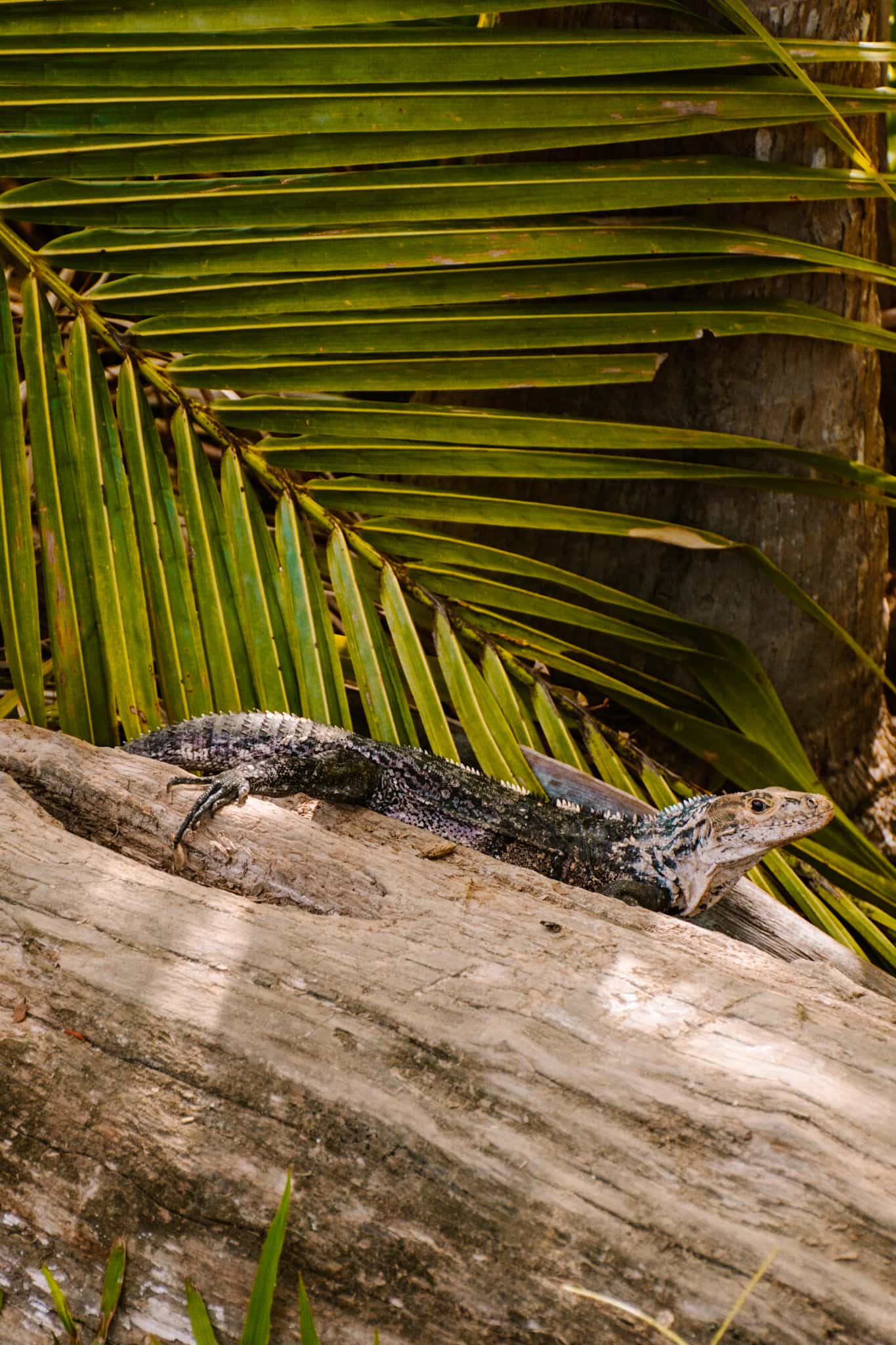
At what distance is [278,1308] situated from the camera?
1.61m

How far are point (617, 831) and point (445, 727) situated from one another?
59 cm

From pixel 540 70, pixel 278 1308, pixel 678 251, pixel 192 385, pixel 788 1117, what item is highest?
pixel 540 70

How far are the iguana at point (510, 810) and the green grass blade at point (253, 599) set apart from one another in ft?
0.29

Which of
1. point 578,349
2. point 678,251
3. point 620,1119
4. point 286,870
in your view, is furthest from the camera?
point 578,349

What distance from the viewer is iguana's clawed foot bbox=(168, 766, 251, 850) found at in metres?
2.36

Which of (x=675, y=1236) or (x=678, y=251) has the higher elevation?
(x=678, y=251)

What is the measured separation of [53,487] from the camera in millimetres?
2586

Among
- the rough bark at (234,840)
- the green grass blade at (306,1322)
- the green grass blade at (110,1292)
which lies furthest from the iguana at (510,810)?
the green grass blade at (306,1322)

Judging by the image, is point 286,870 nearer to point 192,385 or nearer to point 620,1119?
point 620,1119

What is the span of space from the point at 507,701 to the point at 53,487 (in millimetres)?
1235

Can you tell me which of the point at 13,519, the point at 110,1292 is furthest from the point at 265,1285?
the point at 13,519

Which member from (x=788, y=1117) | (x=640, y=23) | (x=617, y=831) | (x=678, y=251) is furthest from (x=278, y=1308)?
(x=640, y=23)

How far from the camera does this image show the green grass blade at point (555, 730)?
9.14 ft

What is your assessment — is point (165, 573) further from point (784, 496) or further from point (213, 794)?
point (784, 496)
